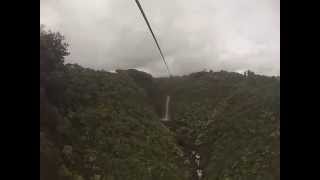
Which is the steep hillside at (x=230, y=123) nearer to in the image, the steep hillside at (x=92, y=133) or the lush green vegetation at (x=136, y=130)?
the lush green vegetation at (x=136, y=130)

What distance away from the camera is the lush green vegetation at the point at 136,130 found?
18.1 meters

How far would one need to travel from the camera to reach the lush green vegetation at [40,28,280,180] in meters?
18.1

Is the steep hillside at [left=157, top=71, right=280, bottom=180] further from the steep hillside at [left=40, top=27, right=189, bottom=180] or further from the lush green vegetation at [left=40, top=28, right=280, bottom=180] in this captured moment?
the steep hillside at [left=40, top=27, right=189, bottom=180]

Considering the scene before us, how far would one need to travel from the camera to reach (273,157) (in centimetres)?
2023

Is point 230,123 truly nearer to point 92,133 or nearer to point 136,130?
point 136,130

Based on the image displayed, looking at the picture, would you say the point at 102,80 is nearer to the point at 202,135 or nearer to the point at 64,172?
the point at 202,135

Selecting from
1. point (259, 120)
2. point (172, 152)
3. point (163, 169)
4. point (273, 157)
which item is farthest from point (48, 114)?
point (259, 120)

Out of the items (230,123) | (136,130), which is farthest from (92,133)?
(230,123)

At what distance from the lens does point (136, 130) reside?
23.6m

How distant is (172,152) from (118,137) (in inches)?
124

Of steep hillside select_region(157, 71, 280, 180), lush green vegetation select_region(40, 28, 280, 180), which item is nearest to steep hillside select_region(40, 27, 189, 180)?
lush green vegetation select_region(40, 28, 280, 180)

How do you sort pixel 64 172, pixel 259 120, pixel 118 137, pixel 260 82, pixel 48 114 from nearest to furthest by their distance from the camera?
pixel 64 172 < pixel 48 114 < pixel 118 137 < pixel 259 120 < pixel 260 82

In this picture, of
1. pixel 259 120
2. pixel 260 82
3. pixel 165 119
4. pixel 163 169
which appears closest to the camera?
pixel 163 169

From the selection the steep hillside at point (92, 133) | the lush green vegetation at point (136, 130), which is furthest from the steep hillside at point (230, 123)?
the steep hillside at point (92, 133)
